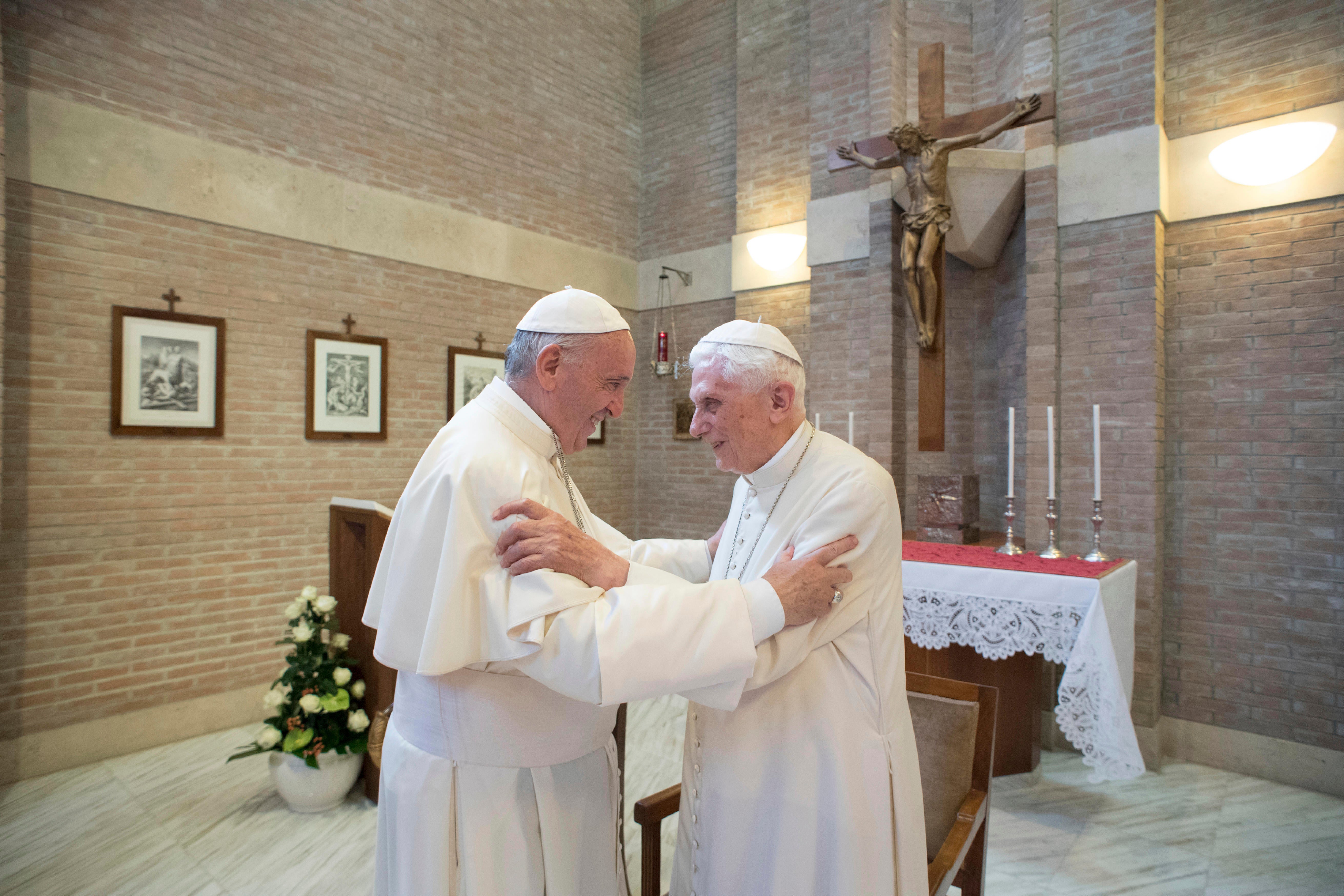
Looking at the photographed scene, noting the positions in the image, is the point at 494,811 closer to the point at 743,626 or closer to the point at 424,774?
the point at 424,774

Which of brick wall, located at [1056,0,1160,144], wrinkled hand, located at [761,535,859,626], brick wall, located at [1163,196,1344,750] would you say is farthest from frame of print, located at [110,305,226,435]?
brick wall, located at [1163,196,1344,750]

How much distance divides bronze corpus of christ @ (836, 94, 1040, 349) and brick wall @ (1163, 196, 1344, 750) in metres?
1.41

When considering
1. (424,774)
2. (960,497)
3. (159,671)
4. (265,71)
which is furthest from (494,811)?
(265,71)

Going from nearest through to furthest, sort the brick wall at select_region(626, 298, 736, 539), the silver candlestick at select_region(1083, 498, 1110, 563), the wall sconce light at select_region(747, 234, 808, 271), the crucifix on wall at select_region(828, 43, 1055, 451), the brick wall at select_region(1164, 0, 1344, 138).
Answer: the silver candlestick at select_region(1083, 498, 1110, 563), the brick wall at select_region(1164, 0, 1344, 138), the crucifix on wall at select_region(828, 43, 1055, 451), the wall sconce light at select_region(747, 234, 808, 271), the brick wall at select_region(626, 298, 736, 539)

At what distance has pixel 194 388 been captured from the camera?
15.7ft

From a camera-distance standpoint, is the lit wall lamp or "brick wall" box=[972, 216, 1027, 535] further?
the lit wall lamp

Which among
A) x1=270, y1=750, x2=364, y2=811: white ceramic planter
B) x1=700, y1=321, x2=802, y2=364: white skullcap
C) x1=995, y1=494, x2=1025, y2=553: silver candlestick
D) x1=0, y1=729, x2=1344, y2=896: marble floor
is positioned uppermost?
x1=700, y1=321, x2=802, y2=364: white skullcap

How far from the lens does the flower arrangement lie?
3684 mm

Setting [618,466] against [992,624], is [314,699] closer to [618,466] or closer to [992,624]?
[992,624]

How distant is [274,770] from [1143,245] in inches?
224

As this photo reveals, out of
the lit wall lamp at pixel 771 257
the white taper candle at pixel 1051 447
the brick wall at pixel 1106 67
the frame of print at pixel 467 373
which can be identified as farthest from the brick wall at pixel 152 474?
Answer: the brick wall at pixel 1106 67

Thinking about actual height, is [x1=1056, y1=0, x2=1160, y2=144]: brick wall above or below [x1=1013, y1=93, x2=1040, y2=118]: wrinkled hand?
above

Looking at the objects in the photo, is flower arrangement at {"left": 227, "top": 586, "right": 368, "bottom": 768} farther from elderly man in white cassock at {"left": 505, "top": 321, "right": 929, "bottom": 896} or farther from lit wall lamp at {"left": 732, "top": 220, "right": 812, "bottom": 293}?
lit wall lamp at {"left": 732, "top": 220, "right": 812, "bottom": 293}

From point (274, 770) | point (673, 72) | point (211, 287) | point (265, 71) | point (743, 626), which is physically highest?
point (673, 72)
